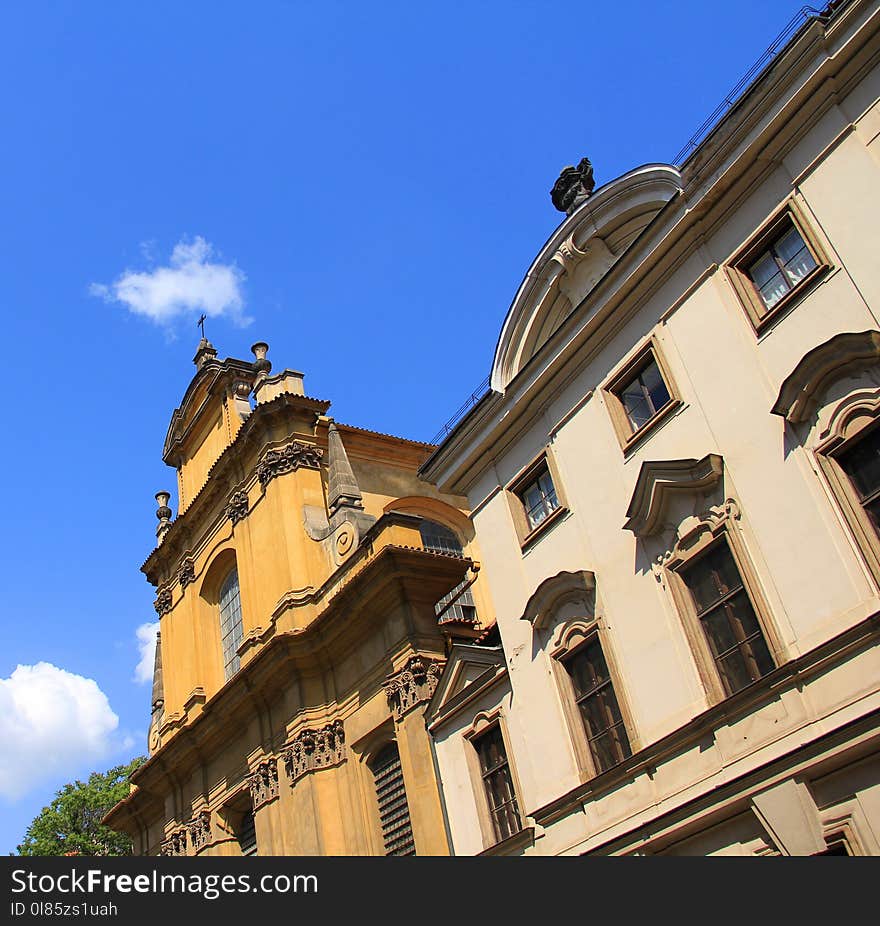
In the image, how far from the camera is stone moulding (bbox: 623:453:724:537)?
12.1 metres

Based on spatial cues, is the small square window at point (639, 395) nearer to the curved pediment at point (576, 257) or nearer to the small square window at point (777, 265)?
the small square window at point (777, 265)

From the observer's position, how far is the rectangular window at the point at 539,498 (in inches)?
591

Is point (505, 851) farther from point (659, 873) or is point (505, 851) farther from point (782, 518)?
point (782, 518)

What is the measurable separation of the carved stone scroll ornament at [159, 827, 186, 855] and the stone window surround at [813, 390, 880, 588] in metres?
21.4

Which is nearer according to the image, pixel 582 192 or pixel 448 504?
pixel 582 192

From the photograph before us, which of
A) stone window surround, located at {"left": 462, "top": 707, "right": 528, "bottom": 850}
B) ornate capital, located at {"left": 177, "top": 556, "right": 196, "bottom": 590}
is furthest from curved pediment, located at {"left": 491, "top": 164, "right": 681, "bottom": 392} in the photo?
ornate capital, located at {"left": 177, "top": 556, "right": 196, "bottom": 590}

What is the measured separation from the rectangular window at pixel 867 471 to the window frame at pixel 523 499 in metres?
4.66

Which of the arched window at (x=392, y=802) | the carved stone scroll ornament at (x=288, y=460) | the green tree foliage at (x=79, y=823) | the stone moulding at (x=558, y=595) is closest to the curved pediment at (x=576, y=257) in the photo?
the stone moulding at (x=558, y=595)

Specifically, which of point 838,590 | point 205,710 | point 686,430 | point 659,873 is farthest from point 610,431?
point 205,710

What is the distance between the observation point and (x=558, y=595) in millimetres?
14062

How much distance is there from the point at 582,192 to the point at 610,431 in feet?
15.3

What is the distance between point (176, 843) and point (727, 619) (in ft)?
66.1

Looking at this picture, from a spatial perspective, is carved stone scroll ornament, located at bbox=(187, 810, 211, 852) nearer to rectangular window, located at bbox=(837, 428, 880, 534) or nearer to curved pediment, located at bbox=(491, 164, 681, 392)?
curved pediment, located at bbox=(491, 164, 681, 392)

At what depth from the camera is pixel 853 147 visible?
11.0 metres
